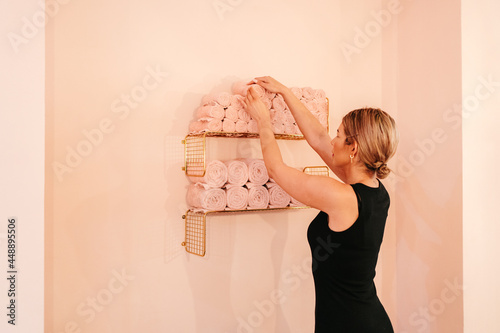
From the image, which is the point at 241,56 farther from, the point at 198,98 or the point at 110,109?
the point at 110,109

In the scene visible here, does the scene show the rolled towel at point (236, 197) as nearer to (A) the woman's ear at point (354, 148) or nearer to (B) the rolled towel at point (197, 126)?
(B) the rolled towel at point (197, 126)

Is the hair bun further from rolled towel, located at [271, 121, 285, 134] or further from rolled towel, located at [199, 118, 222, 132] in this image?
rolled towel, located at [199, 118, 222, 132]

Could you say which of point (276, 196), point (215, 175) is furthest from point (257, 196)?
point (215, 175)

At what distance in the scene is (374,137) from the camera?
4.45ft

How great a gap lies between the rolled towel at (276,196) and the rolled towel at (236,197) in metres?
0.14

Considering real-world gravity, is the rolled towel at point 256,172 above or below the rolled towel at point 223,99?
below

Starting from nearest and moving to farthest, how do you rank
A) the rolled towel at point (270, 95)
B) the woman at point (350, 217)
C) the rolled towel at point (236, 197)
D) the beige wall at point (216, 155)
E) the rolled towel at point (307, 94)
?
the woman at point (350, 217) < the beige wall at point (216, 155) < the rolled towel at point (236, 197) < the rolled towel at point (270, 95) < the rolled towel at point (307, 94)

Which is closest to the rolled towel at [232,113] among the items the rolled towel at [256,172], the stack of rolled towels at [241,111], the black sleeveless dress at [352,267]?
the stack of rolled towels at [241,111]

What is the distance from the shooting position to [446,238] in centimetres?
207

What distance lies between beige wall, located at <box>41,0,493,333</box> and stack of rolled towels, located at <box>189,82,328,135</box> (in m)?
0.12

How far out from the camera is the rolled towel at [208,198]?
1.60 metres

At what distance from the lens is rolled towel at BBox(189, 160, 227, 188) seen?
1.60m

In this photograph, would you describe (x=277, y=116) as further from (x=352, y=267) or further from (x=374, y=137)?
(x=352, y=267)

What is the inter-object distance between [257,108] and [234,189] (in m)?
0.35
